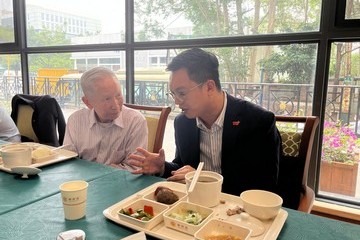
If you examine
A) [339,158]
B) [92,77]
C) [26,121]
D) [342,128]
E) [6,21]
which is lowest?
[339,158]

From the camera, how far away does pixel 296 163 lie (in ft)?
4.89

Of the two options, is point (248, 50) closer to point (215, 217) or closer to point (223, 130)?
point (223, 130)

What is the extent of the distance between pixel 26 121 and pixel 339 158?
2691 mm

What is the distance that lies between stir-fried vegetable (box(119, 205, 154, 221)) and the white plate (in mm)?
564

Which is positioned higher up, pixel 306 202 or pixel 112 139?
pixel 112 139

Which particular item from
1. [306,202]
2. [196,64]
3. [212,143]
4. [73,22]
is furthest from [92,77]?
[73,22]

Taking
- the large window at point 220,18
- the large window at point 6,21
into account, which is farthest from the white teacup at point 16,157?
the large window at point 6,21

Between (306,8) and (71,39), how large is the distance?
238 centimetres

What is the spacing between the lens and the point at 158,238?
2.63ft

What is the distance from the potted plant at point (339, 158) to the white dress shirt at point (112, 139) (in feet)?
4.36

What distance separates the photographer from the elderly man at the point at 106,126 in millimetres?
1629

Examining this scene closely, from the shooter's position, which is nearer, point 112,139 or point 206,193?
point 206,193

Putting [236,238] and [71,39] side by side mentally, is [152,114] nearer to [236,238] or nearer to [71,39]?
[236,238]

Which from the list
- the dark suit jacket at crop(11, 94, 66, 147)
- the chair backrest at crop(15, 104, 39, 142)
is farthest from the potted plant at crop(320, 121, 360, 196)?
the chair backrest at crop(15, 104, 39, 142)
